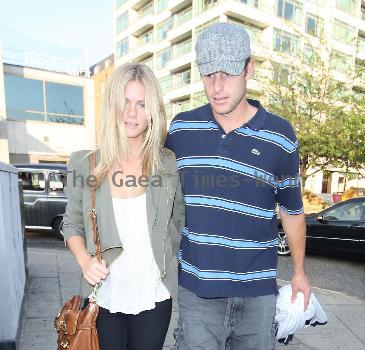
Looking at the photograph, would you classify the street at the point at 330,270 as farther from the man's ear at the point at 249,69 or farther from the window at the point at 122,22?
the window at the point at 122,22

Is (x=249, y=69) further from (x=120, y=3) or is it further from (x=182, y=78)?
(x=120, y=3)

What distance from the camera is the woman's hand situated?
5.12ft

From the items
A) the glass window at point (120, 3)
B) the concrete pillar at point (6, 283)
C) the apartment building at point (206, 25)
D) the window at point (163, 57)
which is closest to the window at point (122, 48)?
the apartment building at point (206, 25)

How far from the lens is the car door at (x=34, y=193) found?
24.7 ft

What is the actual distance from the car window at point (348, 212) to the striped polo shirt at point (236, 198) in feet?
18.3

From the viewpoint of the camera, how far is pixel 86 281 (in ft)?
5.55

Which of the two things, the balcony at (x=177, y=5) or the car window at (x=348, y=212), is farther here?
the balcony at (x=177, y=5)

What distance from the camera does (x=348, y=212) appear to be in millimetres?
6711

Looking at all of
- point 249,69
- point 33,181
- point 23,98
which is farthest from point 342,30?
point 249,69

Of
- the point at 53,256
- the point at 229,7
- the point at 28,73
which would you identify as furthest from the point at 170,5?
the point at 53,256

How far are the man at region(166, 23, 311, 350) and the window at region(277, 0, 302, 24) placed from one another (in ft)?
106

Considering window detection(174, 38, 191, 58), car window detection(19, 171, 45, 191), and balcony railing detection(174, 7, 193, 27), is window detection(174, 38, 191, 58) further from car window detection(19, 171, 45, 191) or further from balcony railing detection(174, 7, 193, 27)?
car window detection(19, 171, 45, 191)

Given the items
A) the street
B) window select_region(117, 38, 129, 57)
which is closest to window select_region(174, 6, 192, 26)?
window select_region(117, 38, 129, 57)

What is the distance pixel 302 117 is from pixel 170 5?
24385 mm
